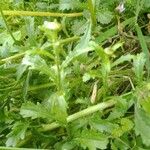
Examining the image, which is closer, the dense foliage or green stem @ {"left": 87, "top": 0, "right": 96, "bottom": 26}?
the dense foliage

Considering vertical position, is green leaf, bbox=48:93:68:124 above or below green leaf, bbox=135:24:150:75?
below

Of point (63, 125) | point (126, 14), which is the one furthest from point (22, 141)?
point (126, 14)

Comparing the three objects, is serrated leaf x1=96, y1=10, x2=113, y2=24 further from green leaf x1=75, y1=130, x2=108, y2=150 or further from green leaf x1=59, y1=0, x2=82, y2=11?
green leaf x1=75, y1=130, x2=108, y2=150

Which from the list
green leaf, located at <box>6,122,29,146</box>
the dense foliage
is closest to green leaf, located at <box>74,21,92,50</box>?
the dense foliage

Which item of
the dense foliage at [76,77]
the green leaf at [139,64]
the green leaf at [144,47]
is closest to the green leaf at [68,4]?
the dense foliage at [76,77]

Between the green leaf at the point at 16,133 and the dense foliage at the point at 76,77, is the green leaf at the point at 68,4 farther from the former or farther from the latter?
the green leaf at the point at 16,133

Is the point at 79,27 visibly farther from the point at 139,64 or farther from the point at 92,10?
the point at 139,64

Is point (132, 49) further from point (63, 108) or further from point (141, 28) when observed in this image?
point (63, 108)

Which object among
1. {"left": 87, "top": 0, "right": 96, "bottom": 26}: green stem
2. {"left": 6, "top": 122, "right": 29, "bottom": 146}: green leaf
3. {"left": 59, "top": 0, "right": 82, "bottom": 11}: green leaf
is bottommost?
{"left": 6, "top": 122, "right": 29, "bottom": 146}: green leaf
